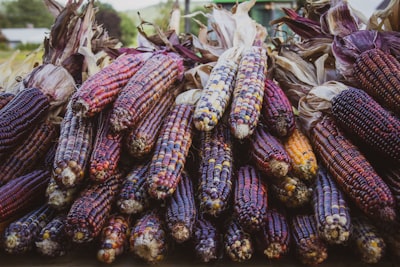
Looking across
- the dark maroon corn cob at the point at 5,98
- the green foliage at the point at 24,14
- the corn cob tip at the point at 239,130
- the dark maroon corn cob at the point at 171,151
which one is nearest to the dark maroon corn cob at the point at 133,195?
the dark maroon corn cob at the point at 171,151

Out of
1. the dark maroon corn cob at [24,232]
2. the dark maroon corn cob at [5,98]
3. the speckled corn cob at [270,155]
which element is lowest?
the dark maroon corn cob at [24,232]

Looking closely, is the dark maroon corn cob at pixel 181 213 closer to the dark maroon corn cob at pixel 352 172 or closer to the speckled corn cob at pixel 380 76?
the dark maroon corn cob at pixel 352 172

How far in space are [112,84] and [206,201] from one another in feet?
2.71

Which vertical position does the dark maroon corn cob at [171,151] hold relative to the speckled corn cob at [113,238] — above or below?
above

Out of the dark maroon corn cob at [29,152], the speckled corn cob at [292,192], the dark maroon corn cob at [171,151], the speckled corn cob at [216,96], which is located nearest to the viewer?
the dark maroon corn cob at [171,151]

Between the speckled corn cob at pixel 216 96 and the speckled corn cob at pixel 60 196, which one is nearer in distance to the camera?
the speckled corn cob at pixel 60 196

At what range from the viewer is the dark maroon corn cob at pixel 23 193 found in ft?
6.44

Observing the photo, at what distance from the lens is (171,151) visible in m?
2.03

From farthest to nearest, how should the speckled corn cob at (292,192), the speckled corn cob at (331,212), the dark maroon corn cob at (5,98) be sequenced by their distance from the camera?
1. the dark maroon corn cob at (5,98)
2. the speckled corn cob at (292,192)
3. the speckled corn cob at (331,212)

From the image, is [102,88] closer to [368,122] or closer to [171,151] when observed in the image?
[171,151]

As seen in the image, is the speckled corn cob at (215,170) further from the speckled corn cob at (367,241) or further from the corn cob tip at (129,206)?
the speckled corn cob at (367,241)

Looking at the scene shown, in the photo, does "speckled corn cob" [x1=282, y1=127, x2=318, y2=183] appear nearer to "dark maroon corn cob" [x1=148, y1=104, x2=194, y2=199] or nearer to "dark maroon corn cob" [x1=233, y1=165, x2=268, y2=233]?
"dark maroon corn cob" [x1=233, y1=165, x2=268, y2=233]

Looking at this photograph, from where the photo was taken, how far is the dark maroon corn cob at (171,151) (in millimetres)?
1886

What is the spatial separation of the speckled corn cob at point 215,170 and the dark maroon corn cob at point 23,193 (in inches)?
→ 33.3
